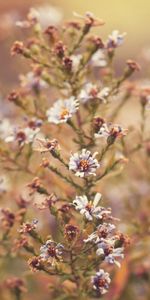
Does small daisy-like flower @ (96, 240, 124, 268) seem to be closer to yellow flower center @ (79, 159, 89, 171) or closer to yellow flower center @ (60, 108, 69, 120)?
yellow flower center @ (79, 159, 89, 171)

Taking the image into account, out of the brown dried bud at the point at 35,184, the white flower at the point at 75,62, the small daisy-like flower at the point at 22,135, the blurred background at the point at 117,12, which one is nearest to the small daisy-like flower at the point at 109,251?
the brown dried bud at the point at 35,184

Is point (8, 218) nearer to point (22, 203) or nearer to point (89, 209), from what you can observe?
point (22, 203)

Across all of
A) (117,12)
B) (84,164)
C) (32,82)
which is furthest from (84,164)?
(117,12)

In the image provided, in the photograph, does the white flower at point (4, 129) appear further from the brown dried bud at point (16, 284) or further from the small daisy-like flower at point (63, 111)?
the brown dried bud at point (16, 284)

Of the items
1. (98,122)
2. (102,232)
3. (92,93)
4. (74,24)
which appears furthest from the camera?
(74,24)

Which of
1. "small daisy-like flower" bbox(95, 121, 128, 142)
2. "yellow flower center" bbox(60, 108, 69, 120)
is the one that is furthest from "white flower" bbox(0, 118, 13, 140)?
"small daisy-like flower" bbox(95, 121, 128, 142)
